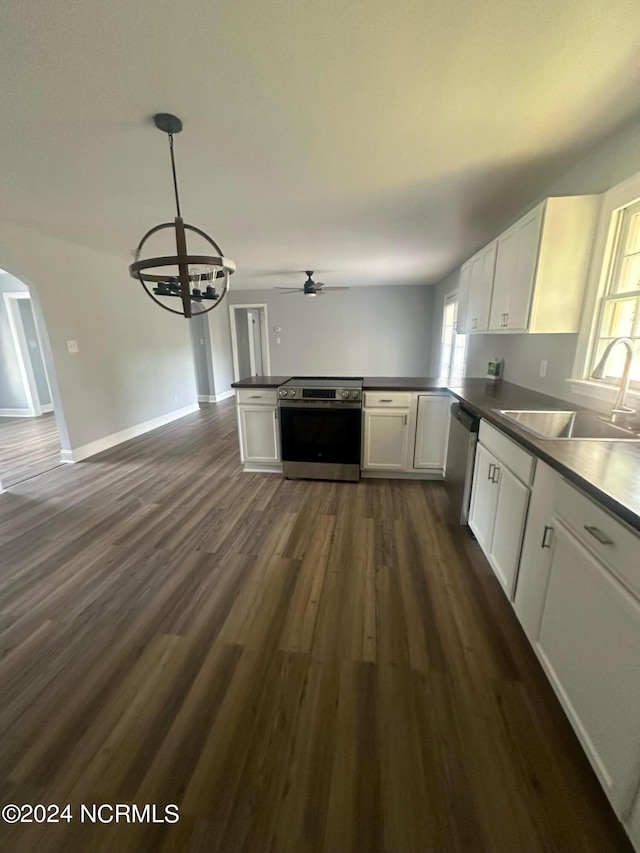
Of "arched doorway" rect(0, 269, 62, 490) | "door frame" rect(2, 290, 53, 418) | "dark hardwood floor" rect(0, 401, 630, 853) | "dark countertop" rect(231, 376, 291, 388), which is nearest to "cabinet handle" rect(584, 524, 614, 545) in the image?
"dark hardwood floor" rect(0, 401, 630, 853)

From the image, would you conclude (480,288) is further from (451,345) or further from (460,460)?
(451,345)

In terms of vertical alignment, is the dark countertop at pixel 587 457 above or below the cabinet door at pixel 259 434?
above

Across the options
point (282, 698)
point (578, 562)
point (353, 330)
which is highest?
point (353, 330)

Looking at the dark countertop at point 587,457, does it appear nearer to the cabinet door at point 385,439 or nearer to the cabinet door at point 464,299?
the cabinet door at point 385,439

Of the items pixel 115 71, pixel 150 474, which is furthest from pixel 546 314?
pixel 150 474

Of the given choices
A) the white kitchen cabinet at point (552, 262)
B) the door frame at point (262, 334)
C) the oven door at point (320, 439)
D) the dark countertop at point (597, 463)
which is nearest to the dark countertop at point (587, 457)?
the dark countertop at point (597, 463)

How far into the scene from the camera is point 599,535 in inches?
38.3

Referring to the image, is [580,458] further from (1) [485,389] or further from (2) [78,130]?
(2) [78,130]

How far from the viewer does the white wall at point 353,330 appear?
22.0ft

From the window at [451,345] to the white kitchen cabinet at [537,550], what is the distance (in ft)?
11.7

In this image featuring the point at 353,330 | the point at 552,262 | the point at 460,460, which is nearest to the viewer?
the point at 552,262

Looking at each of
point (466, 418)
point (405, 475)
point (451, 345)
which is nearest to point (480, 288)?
point (466, 418)

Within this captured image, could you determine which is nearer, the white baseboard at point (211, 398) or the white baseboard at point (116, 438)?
the white baseboard at point (116, 438)

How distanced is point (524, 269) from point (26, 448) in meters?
5.70
